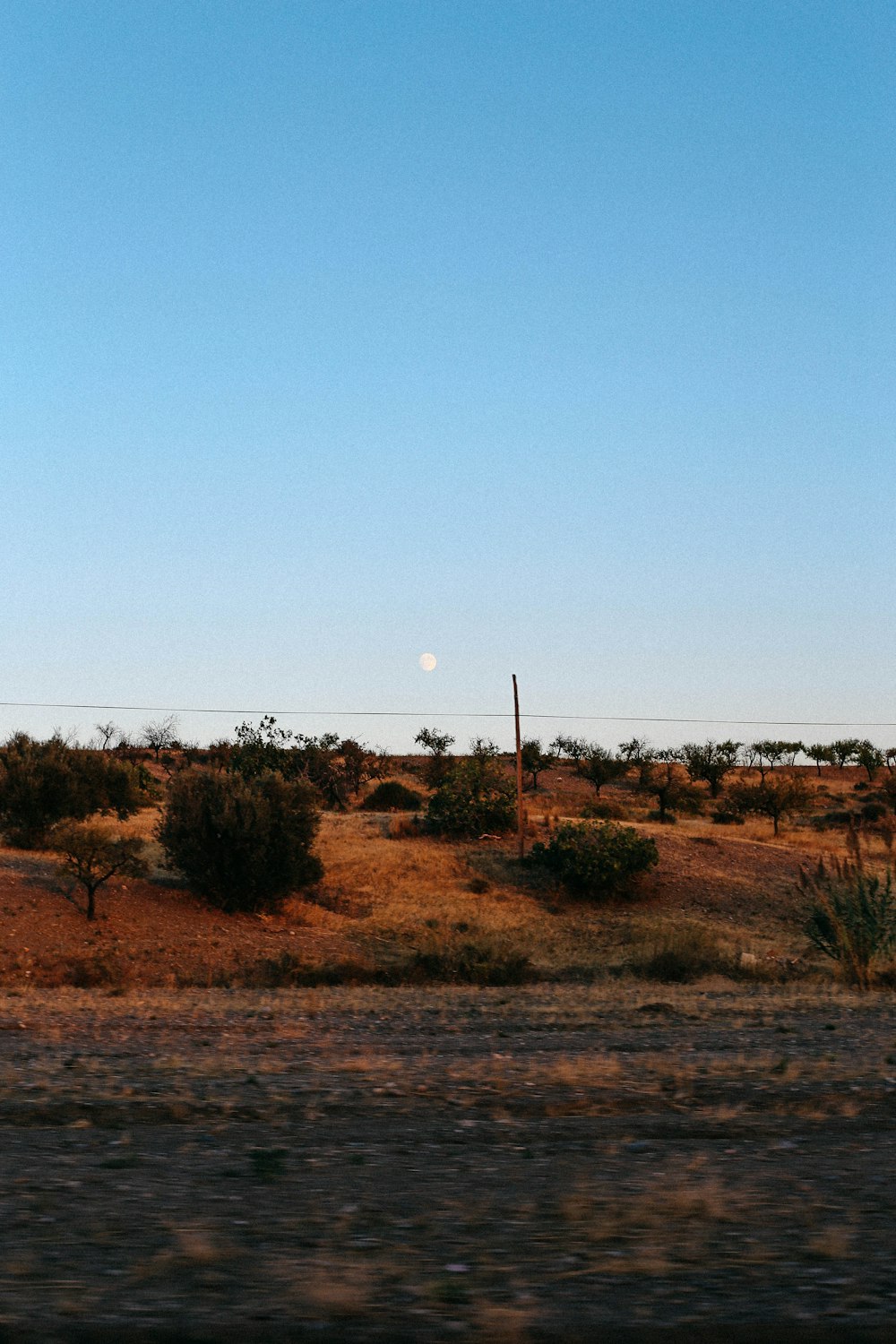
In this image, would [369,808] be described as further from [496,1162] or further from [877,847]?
[496,1162]

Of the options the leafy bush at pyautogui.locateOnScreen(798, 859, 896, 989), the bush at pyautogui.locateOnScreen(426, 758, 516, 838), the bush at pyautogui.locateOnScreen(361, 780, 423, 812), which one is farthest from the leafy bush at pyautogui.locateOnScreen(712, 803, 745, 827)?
the leafy bush at pyautogui.locateOnScreen(798, 859, 896, 989)

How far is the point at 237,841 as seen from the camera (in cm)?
3491

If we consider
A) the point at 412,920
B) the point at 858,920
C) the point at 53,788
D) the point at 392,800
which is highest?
the point at 53,788

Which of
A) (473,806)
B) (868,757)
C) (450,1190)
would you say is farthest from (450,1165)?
(868,757)

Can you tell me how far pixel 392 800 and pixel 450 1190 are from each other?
56758 millimetres

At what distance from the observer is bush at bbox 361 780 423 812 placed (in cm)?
6194

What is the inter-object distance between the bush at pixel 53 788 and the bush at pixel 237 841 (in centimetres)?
635

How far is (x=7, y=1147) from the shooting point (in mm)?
7102

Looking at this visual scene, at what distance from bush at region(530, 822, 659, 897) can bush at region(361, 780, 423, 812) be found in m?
20.6

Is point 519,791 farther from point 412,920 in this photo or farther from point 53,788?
point 53,788

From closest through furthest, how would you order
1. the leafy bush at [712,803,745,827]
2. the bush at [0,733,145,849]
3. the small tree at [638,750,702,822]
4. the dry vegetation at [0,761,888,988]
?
the dry vegetation at [0,761,888,988] < the bush at [0,733,145,849] < the leafy bush at [712,803,745,827] < the small tree at [638,750,702,822]

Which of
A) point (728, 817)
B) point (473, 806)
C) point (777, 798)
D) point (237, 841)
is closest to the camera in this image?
point (237, 841)

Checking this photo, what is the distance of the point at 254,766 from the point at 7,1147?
171 feet

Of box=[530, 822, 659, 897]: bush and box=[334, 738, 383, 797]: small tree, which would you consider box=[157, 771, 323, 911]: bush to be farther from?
box=[334, 738, 383, 797]: small tree
